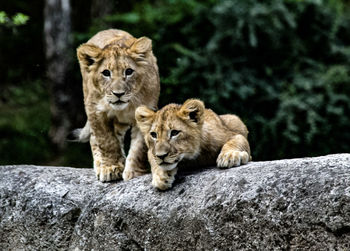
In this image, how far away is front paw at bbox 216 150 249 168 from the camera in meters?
4.56

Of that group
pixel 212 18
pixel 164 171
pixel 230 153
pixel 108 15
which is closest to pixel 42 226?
pixel 164 171

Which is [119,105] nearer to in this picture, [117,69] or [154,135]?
[117,69]

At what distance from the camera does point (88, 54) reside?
543 cm

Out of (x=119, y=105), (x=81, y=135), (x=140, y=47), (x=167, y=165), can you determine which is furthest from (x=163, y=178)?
(x=81, y=135)

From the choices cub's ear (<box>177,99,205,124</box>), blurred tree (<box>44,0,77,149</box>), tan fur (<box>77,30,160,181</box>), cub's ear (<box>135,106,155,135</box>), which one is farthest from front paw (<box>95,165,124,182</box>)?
blurred tree (<box>44,0,77,149</box>)

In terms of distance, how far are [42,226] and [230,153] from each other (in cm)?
182

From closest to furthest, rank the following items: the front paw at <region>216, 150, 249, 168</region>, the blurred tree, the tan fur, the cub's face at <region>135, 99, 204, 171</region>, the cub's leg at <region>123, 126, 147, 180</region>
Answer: the cub's face at <region>135, 99, 204, 171</region>, the front paw at <region>216, 150, 249, 168</region>, the tan fur, the cub's leg at <region>123, 126, 147, 180</region>, the blurred tree

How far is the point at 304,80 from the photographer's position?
936 centimetres

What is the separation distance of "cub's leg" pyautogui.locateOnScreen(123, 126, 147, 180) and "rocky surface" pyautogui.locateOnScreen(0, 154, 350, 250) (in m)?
0.13

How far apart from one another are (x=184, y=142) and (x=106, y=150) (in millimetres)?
1264

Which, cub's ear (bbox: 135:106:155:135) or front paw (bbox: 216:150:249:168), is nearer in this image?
front paw (bbox: 216:150:249:168)

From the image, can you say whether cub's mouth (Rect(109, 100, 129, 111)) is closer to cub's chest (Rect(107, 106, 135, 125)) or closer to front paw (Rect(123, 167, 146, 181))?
cub's chest (Rect(107, 106, 135, 125))

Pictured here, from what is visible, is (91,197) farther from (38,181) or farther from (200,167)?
(200,167)

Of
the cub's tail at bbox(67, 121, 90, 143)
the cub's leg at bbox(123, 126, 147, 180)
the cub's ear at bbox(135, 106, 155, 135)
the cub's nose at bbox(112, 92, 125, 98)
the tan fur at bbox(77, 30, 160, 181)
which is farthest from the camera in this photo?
the cub's tail at bbox(67, 121, 90, 143)
